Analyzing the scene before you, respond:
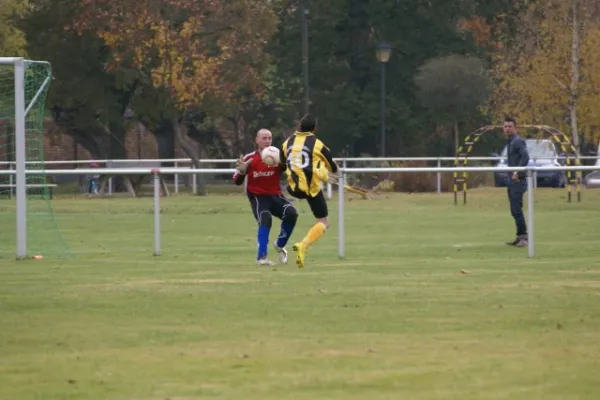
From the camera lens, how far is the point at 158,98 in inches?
2173

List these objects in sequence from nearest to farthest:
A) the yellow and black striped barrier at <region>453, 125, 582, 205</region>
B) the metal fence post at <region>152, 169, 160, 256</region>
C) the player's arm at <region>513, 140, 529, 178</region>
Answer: the metal fence post at <region>152, 169, 160, 256</region>
the player's arm at <region>513, 140, 529, 178</region>
the yellow and black striped barrier at <region>453, 125, 582, 205</region>

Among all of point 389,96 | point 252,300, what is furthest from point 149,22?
point 252,300

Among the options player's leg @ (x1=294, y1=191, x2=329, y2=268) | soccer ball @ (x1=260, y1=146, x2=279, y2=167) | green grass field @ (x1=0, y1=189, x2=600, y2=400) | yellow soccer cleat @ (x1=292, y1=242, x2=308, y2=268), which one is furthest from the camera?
player's leg @ (x1=294, y1=191, x2=329, y2=268)

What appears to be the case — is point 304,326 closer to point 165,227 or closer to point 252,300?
point 252,300

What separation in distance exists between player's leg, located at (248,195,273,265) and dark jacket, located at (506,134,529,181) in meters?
4.90

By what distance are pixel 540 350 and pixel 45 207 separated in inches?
566

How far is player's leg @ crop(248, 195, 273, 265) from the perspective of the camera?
19.3 m

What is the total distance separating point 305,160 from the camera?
754 inches

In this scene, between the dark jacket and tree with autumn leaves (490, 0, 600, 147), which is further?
Result: tree with autumn leaves (490, 0, 600, 147)

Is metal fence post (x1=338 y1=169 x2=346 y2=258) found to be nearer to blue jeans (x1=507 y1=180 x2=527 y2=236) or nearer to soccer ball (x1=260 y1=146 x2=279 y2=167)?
soccer ball (x1=260 y1=146 x2=279 y2=167)

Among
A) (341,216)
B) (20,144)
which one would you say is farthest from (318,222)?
(20,144)

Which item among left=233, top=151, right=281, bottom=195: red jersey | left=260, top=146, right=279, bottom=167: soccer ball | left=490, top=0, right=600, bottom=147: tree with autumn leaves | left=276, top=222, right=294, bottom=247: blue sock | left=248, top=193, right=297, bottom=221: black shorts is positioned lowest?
left=276, top=222, right=294, bottom=247: blue sock

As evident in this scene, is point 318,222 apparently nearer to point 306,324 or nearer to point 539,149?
point 306,324

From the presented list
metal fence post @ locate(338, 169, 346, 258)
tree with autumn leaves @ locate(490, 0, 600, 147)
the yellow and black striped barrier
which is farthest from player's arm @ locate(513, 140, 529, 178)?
tree with autumn leaves @ locate(490, 0, 600, 147)
